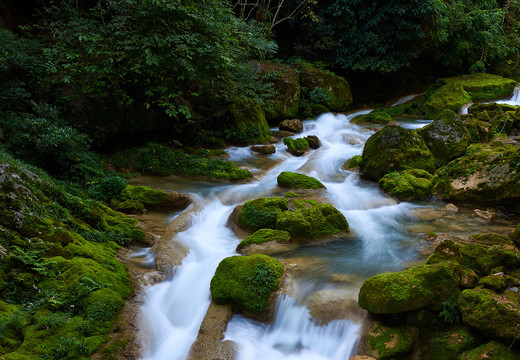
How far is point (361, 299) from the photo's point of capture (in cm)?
443

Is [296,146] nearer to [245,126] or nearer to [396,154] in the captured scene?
[245,126]

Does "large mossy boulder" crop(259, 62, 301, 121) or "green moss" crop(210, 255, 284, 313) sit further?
"large mossy boulder" crop(259, 62, 301, 121)

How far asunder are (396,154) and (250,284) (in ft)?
22.3

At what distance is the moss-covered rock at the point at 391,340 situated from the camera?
12.8 feet

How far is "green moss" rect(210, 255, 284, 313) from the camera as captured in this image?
4840mm

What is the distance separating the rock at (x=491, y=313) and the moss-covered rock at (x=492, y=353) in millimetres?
92

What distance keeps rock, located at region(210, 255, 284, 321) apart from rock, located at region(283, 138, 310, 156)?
7.92 meters

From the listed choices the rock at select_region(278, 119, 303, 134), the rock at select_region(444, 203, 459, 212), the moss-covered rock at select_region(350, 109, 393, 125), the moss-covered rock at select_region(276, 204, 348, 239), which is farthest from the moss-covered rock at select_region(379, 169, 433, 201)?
the moss-covered rock at select_region(350, 109, 393, 125)

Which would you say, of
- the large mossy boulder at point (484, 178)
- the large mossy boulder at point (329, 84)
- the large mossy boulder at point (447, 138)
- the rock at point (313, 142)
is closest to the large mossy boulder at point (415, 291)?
the large mossy boulder at point (484, 178)

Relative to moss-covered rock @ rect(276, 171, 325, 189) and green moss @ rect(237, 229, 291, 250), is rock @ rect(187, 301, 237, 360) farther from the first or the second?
moss-covered rock @ rect(276, 171, 325, 189)

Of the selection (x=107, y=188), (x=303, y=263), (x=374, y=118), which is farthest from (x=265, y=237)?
(x=374, y=118)

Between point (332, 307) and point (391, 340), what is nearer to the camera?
point (391, 340)

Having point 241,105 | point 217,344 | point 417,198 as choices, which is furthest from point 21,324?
point 241,105

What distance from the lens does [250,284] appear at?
194 inches
